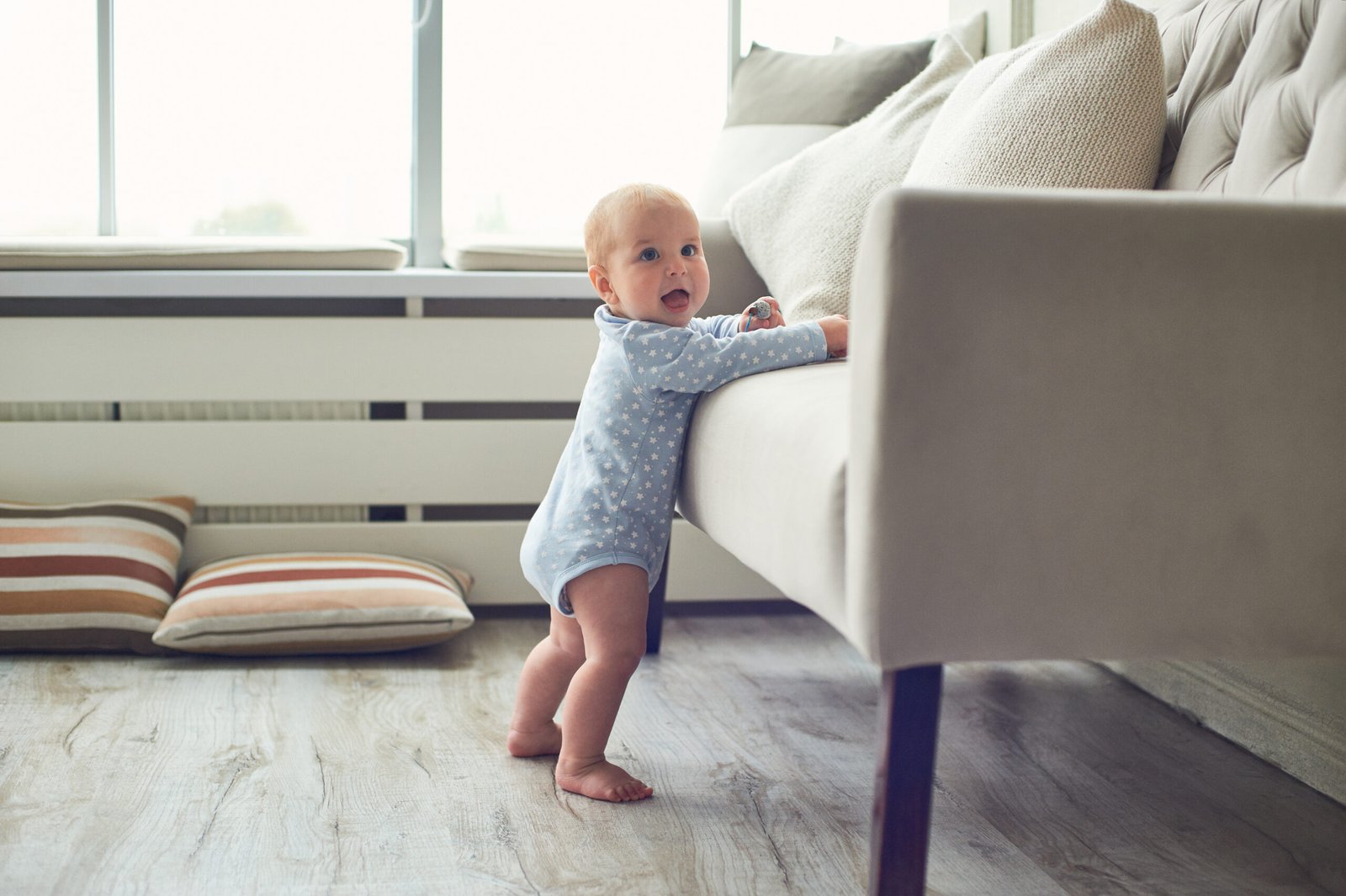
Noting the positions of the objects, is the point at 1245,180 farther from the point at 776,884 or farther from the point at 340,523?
the point at 340,523

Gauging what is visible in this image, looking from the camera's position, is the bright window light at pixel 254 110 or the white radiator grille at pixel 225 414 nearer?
the white radiator grille at pixel 225 414

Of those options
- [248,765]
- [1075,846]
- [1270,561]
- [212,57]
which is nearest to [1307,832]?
[1075,846]

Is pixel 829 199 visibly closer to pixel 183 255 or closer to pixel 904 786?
pixel 904 786

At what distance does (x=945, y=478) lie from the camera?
0.83 meters

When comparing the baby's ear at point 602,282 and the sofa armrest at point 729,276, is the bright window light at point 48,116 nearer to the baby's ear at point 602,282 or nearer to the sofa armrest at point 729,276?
the sofa armrest at point 729,276

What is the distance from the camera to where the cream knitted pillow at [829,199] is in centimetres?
147

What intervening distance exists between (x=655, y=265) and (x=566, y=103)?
135 cm

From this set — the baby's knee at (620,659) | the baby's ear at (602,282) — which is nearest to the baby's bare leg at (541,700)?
the baby's knee at (620,659)

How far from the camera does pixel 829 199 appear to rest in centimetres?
154

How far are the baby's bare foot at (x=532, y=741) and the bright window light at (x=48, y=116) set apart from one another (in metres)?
1.60

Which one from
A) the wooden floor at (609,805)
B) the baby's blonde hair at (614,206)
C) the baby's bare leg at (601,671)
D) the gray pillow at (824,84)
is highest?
the gray pillow at (824,84)

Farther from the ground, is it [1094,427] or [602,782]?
[1094,427]

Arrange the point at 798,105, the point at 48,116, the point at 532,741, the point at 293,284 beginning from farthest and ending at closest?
the point at 48,116
the point at 798,105
the point at 293,284
the point at 532,741

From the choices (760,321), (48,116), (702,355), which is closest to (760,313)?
(760,321)
